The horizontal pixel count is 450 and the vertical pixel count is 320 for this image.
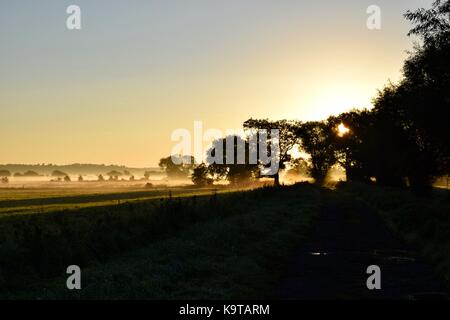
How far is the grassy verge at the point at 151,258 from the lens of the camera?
50.5 ft

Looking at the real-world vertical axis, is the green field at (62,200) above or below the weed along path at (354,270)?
below

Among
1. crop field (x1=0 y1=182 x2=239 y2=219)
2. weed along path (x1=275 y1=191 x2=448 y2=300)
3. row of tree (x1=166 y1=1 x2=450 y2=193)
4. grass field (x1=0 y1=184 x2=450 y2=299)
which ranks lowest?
crop field (x1=0 y1=182 x2=239 y2=219)

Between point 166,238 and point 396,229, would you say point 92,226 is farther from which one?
point 396,229

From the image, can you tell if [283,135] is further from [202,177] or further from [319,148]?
[202,177]

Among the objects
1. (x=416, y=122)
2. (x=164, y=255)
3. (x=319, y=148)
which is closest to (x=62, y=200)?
(x=416, y=122)

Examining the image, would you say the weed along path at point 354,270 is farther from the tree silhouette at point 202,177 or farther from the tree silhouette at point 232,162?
the tree silhouette at point 202,177

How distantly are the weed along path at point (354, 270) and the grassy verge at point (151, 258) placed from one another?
87 cm

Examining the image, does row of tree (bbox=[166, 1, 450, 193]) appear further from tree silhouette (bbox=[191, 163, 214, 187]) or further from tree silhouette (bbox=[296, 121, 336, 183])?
tree silhouette (bbox=[191, 163, 214, 187])

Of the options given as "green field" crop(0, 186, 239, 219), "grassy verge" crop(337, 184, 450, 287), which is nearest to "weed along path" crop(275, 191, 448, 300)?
"grassy verge" crop(337, 184, 450, 287)

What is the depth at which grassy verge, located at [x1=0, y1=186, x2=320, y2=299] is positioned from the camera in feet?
50.5

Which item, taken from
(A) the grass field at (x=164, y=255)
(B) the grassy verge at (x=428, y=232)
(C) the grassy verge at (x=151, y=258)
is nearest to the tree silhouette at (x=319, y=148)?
(B) the grassy verge at (x=428, y=232)

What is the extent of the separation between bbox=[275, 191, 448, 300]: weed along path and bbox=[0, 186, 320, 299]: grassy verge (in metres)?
0.87

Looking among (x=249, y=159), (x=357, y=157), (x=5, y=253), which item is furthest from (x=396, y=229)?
(x=249, y=159)

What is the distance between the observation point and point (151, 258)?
1991 cm
